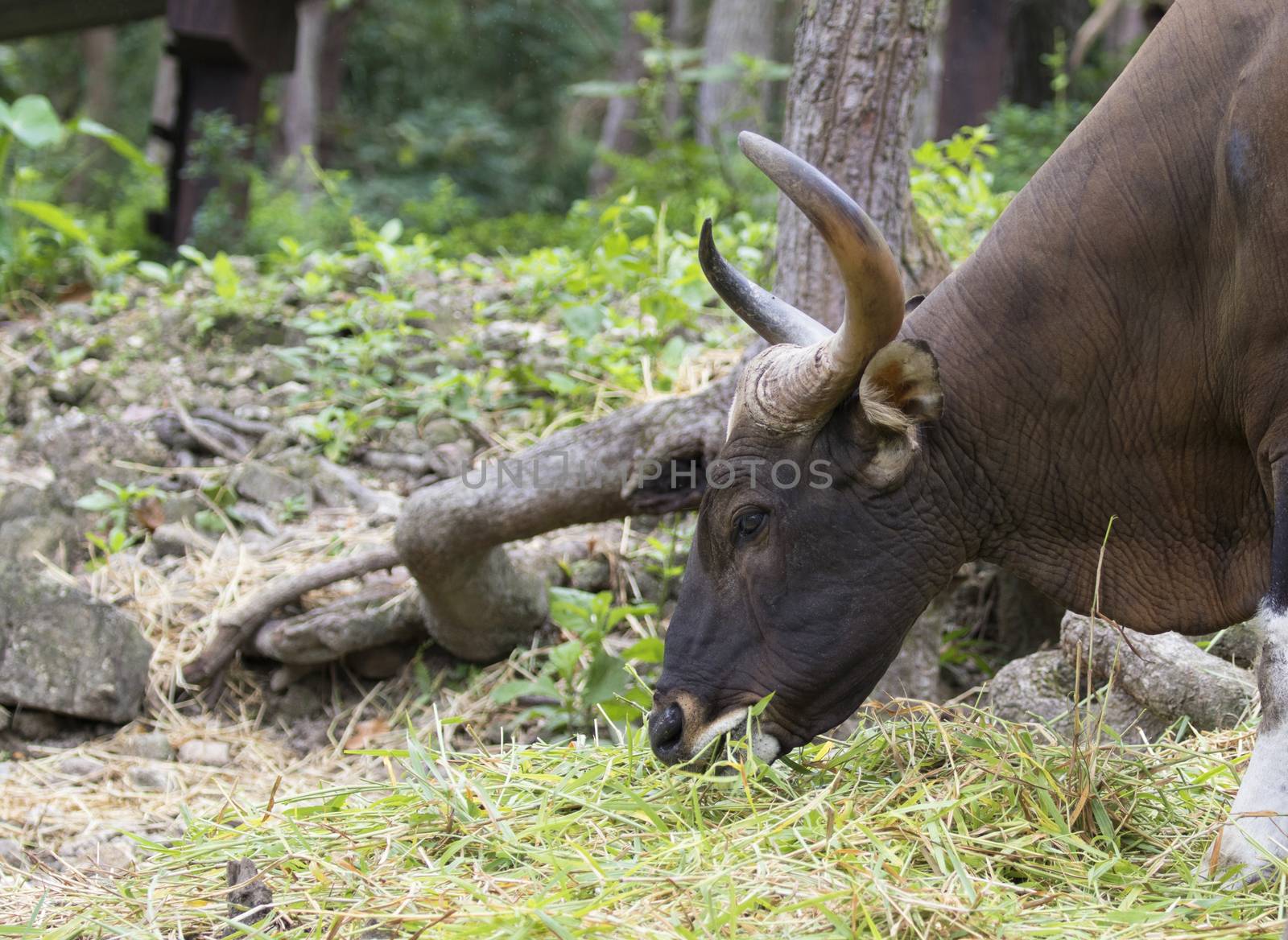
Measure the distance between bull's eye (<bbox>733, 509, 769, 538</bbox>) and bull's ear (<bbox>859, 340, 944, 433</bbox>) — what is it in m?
0.37

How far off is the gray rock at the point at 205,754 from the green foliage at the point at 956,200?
3762 millimetres

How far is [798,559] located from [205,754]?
2615 mm

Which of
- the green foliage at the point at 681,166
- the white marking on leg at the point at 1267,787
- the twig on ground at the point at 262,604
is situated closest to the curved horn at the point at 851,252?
the white marking on leg at the point at 1267,787

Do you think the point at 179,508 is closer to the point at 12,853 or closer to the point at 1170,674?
the point at 12,853

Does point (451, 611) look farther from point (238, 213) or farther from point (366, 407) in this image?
point (238, 213)

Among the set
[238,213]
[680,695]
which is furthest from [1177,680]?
[238,213]

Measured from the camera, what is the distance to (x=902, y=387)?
3025 mm

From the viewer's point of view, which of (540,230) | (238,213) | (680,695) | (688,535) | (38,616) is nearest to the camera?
(680,695)

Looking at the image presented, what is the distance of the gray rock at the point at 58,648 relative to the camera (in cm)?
473

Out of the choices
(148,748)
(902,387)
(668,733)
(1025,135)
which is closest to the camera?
(902,387)

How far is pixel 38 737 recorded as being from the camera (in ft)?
15.9

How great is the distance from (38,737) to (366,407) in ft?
6.99

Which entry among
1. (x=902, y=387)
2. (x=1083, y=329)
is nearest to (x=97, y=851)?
(x=902, y=387)

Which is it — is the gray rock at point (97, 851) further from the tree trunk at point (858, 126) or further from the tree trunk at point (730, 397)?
the tree trunk at point (858, 126)
